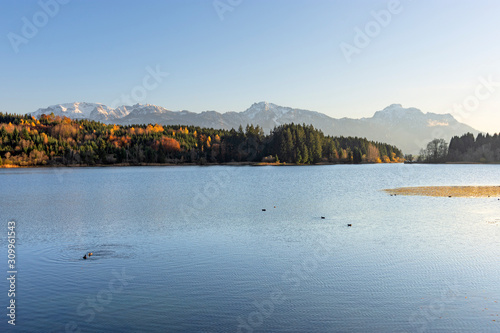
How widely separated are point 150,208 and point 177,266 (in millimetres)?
25555

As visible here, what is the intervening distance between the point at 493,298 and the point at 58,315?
58.2 feet

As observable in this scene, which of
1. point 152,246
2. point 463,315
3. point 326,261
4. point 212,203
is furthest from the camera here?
point 212,203

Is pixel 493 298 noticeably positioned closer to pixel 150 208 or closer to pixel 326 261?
pixel 326 261

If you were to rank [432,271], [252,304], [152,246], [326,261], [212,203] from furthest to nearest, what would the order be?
[212,203] < [152,246] < [326,261] < [432,271] < [252,304]

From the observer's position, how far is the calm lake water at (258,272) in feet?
48.1

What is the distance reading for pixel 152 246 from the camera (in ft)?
87.1

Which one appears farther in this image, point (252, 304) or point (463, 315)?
point (252, 304)

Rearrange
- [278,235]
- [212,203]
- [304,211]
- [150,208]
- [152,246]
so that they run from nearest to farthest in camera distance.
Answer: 1. [152,246]
2. [278,235]
3. [304,211]
4. [150,208]
5. [212,203]

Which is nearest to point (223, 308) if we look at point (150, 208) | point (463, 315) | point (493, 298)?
point (463, 315)

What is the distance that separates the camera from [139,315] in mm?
15070

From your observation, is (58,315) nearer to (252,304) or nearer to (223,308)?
(223,308)

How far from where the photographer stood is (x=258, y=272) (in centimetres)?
2059

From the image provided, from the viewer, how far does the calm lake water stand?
48.1 feet

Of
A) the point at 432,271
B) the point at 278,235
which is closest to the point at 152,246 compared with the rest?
the point at 278,235
